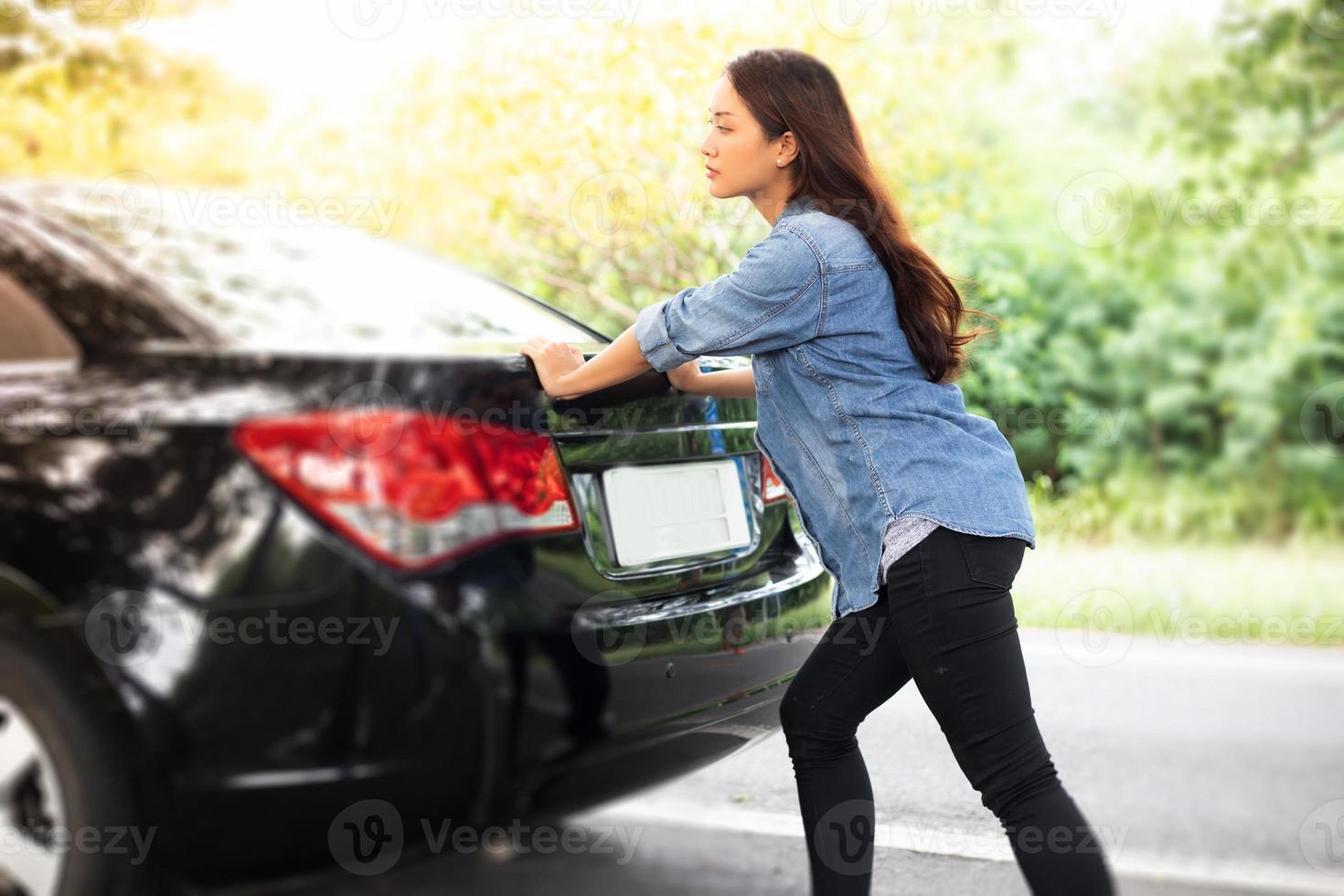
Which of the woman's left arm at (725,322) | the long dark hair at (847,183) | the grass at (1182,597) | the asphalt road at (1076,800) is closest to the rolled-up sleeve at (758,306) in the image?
the woman's left arm at (725,322)

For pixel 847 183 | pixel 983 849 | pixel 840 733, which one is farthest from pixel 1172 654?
pixel 847 183

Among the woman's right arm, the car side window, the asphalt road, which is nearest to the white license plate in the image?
the woman's right arm

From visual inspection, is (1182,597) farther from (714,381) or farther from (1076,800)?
(714,381)

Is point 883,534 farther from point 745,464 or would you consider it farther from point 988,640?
point 745,464

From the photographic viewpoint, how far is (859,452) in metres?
2.16

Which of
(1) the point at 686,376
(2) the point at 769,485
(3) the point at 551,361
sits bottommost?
(2) the point at 769,485

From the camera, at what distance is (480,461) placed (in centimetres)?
196

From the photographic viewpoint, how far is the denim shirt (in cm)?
212

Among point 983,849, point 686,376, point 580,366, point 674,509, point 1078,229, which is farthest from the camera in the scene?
point 1078,229

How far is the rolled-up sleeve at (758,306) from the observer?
2121 mm

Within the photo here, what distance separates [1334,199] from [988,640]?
784 centimetres

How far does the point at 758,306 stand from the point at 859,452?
0.99ft

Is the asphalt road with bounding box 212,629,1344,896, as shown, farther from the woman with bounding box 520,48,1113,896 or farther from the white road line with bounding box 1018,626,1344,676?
the woman with bounding box 520,48,1113,896

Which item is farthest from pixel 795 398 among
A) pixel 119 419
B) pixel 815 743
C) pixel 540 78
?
pixel 540 78
